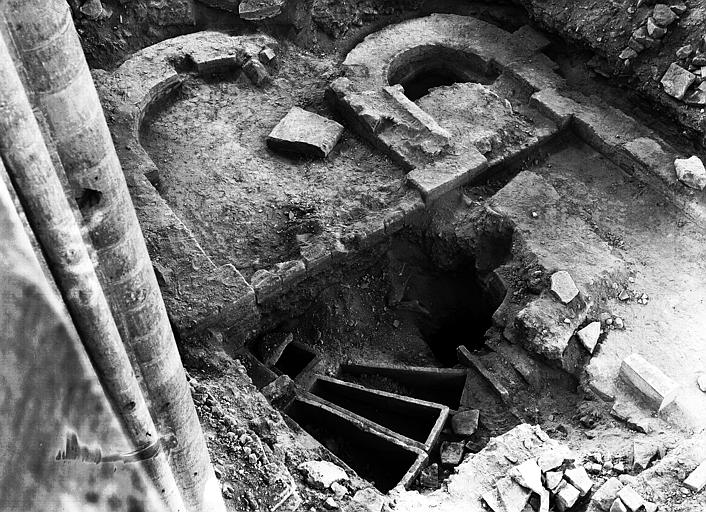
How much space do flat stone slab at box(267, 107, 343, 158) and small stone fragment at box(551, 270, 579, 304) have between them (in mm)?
2572

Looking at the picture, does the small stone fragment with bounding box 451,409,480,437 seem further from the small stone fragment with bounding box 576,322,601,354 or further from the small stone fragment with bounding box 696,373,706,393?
the small stone fragment with bounding box 696,373,706,393

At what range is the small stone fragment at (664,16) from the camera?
24.5 feet

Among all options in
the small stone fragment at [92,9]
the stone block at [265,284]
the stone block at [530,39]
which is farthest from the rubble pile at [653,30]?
the small stone fragment at [92,9]

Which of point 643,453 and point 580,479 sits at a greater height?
point 643,453

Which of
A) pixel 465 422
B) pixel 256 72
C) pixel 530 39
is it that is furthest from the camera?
pixel 530 39

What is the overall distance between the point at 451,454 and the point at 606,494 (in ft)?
4.18

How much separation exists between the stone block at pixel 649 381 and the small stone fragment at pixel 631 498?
998mm

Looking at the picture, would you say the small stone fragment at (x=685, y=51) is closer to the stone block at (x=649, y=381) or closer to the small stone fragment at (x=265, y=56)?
the stone block at (x=649, y=381)

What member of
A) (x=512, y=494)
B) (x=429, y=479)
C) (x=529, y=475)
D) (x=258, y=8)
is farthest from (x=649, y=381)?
(x=258, y=8)

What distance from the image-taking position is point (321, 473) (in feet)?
16.3

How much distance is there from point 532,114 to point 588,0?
4.75 ft

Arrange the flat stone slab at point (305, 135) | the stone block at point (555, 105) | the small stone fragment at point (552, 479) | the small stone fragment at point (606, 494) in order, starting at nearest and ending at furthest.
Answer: the small stone fragment at point (606, 494) < the small stone fragment at point (552, 479) < the flat stone slab at point (305, 135) < the stone block at point (555, 105)

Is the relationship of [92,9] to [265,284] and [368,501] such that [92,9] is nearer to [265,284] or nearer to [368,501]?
[265,284]

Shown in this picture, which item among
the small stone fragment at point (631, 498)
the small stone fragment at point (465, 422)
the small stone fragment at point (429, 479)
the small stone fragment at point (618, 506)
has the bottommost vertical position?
the small stone fragment at point (429, 479)
